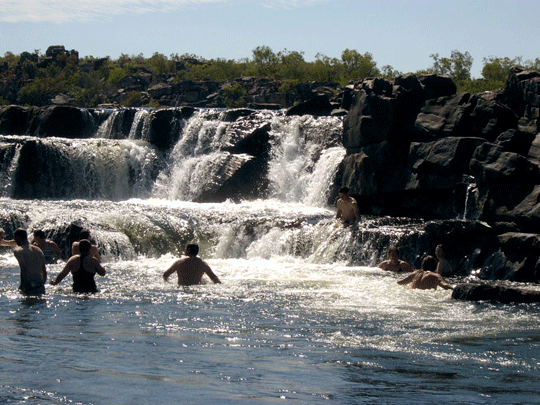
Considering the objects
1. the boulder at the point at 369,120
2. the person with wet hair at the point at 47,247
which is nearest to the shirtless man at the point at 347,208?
the boulder at the point at 369,120

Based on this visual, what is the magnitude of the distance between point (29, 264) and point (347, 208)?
9430 millimetres

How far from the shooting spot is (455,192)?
1941 cm

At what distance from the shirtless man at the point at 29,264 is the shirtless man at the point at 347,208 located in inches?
354

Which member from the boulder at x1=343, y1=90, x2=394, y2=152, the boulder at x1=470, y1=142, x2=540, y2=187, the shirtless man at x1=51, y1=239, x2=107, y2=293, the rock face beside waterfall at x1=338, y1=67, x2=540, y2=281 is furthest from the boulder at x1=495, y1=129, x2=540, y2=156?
the shirtless man at x1=51, y1=239, x2=107, y2=293

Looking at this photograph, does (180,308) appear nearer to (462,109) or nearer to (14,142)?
(462,109)

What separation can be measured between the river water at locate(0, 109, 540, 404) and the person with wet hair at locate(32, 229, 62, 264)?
1.83ft

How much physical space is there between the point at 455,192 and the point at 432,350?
11072 mm

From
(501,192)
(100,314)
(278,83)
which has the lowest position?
(100,314)

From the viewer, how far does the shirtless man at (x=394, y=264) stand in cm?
1589

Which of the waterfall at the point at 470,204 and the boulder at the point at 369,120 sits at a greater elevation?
the boulder at the point at 369,120

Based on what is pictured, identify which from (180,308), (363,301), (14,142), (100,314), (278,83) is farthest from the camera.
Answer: (278,83)

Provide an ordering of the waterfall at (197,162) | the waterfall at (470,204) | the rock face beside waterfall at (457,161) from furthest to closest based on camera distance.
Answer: the waterfall at (197,162) → the waterfall at (470,204) → the rock face beside waterfall at (457,161)

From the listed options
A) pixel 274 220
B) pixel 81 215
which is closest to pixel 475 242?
pixel 274 220

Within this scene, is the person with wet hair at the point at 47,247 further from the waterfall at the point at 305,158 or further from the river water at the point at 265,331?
the waterfall at the point at 305,158
